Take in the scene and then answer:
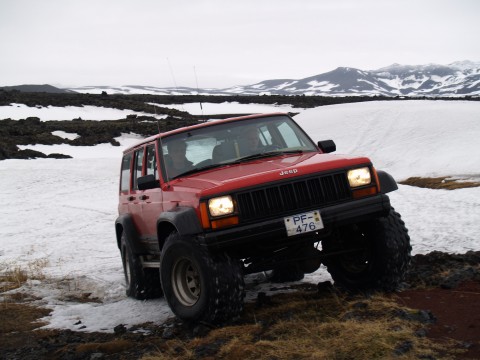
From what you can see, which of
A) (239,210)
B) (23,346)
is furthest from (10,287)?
(239,210)

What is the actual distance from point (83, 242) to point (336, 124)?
2293 centimetres

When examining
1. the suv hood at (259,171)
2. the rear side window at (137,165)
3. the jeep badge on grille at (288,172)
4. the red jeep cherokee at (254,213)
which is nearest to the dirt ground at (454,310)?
the red jeep cherokee at (254,213)

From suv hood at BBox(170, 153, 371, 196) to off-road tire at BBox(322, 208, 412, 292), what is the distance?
2.43ft

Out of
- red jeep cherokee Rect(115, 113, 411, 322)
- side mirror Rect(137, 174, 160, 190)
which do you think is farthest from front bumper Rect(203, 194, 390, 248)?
side mirror Rect(137, 174, 160, 190)

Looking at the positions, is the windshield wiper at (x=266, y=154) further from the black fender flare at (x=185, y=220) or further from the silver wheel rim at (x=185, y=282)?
the silver wheel rim at (x=185, y=282)

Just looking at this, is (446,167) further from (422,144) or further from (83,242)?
(83,242)

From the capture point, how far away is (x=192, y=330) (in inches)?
214

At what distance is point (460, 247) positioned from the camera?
845cm

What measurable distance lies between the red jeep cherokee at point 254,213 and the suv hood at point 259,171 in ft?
0.03

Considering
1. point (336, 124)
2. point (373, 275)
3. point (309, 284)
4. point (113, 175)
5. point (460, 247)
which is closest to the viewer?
point (373, 275)

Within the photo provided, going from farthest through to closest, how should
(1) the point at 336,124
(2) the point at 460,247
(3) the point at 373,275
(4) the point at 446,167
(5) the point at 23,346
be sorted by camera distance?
(1) the point at 336,124 → (4) the point at 446,167 → (2) the point at 460,247 → (3) the point at 373,275 → (5) the point at 23,346

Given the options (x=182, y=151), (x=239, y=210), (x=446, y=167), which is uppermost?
(x=182, y=151)

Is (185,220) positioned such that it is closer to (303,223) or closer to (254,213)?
(254,213)

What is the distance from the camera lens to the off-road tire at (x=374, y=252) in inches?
232
